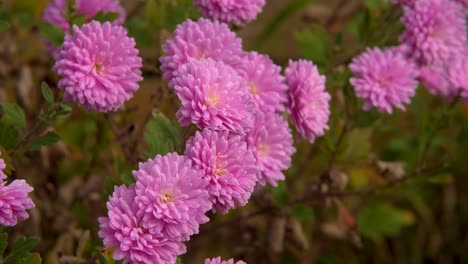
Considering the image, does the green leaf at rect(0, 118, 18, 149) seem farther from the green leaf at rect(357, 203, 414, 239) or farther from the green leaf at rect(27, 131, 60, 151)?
the green leaf at rect(357, 203, 414, 239)

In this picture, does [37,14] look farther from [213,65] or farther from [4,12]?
[213,65]

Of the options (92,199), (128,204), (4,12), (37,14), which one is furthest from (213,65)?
(37,14)

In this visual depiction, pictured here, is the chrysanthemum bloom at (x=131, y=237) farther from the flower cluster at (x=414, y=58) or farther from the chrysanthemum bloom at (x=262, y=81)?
the flower cluster at (x=414, y=58)

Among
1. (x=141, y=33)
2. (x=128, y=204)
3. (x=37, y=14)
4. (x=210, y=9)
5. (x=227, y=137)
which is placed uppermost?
(x=37, y=14)

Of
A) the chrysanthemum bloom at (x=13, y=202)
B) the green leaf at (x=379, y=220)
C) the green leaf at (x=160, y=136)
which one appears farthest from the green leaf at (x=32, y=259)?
the green leaf at (x=379, y=220)

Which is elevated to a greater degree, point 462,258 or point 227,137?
point 462,258

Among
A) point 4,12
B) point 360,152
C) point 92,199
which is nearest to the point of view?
point 4,12
